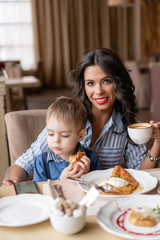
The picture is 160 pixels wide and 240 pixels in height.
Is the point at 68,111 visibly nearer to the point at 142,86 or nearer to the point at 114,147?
the point at 114,147

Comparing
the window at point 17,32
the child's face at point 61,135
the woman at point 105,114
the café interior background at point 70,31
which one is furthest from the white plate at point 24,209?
the window at point 17,32

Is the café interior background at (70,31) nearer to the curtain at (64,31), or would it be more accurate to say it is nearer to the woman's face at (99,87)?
the curtain at (64,31)

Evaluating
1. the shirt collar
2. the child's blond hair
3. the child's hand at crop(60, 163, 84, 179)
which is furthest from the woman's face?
the child's hand at crop(60, 163, 84, 179)

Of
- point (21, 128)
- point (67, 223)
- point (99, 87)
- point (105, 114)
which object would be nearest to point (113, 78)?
point (99, 87)

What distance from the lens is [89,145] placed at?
203 cm

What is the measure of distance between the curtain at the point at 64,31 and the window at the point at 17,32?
250 millimetres

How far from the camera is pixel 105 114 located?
2066mm

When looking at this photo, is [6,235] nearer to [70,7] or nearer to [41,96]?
[41,96]

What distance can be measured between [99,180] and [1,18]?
997cm

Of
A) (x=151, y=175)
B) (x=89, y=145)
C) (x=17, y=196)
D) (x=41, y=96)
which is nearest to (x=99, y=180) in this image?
(x=151, y=175)

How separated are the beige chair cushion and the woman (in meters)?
0.26

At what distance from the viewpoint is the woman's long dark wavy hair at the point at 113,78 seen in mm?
1919

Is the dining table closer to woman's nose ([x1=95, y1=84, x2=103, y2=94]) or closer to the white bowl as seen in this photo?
the white bowl

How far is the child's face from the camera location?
1.52m
